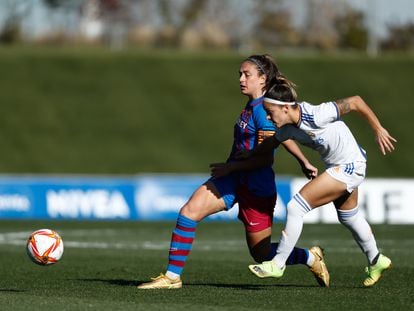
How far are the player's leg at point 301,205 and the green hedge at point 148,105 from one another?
25.2 meters

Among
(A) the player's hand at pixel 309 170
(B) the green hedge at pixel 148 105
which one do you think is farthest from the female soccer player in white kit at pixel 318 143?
(B) the green hedge at pixel 148 105

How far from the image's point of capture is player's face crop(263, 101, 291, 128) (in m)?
9.53

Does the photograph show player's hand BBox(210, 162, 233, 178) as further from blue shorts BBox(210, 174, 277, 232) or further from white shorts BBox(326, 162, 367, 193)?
white shorts BBox(326, 162, 367, 193)

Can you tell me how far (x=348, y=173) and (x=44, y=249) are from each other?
2.88 m

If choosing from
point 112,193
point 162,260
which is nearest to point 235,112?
point 112,193

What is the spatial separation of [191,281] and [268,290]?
4.28ft

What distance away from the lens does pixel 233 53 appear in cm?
3856

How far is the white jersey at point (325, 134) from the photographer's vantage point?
9.46 meters

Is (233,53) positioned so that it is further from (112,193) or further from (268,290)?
(268,290)

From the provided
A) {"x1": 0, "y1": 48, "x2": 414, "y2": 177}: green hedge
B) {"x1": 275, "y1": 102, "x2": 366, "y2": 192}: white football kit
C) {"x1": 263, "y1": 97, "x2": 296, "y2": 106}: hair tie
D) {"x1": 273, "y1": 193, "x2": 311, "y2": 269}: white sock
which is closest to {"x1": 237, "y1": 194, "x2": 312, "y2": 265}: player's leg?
{"x1": 273, "y1": 193, "x2": 311, "y2": 269}: white sock

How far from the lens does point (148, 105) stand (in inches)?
1447

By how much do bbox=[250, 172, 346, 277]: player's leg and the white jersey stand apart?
22 centimetres

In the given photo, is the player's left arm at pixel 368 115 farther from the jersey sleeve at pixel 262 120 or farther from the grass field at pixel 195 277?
the grass field at pixel 195 277

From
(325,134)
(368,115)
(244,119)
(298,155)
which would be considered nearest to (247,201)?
(298,155)
